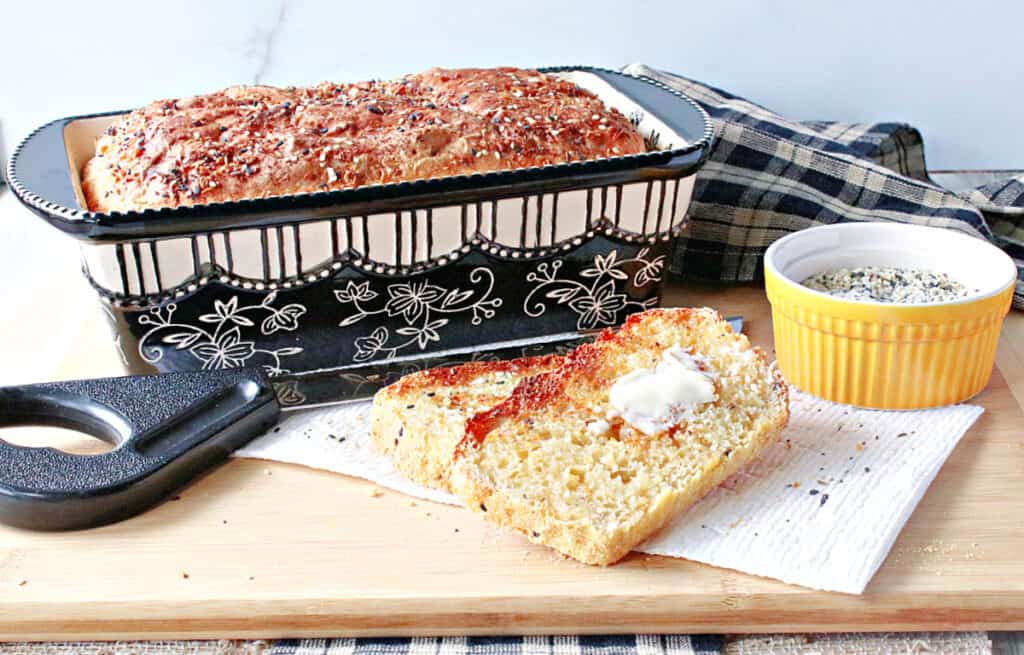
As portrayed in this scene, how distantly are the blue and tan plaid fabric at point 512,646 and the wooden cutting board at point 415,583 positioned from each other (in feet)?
0.05

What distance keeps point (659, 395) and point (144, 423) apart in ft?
2.82

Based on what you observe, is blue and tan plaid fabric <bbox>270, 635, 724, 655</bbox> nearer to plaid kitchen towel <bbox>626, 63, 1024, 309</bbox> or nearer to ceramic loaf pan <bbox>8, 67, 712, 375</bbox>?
ceramic loaf pan <bbox>8, 67, 712, 375</bbox>

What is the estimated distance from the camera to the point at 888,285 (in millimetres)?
2068

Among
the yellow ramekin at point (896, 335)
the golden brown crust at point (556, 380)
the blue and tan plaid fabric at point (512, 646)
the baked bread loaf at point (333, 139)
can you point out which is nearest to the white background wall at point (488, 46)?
the baked bread loaf at point (333, 139)

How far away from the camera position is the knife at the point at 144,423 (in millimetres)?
1659

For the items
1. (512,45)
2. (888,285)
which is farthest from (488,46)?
(888,285)

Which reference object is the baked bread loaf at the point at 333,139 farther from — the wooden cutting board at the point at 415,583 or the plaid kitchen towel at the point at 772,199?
the wooden cutting board at the point at 415,583

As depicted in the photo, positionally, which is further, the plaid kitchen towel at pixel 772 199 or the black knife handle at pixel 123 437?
the plaid kitchen towel at pixel 772 199

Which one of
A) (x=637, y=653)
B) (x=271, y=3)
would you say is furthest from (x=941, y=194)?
(x=271, y=3)

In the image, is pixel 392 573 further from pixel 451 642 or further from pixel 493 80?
pixel 493 80

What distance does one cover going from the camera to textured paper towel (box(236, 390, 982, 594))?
61.8 inches

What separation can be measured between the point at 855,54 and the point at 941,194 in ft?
2.30

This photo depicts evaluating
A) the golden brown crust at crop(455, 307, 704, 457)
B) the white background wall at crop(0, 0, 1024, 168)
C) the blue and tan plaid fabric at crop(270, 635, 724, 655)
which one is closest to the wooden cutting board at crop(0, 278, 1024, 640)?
the blue and tan plaid fabric at crop(270, 635, 724, 655)

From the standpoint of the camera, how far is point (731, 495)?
1.72m
